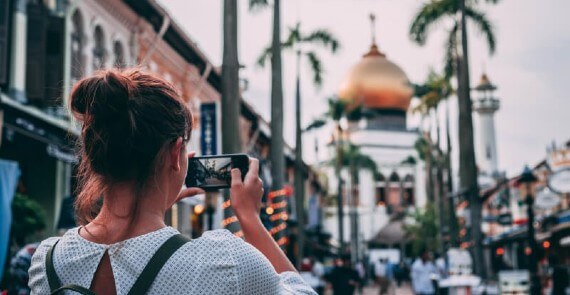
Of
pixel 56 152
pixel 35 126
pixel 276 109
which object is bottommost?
pixel 56 152

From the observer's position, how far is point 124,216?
2230 millimetres

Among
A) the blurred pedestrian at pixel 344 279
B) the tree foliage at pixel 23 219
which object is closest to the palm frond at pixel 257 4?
the blurred pedestrian at pixel 344 279

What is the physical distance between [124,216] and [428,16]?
27691mm

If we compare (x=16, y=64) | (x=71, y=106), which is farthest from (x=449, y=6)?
(x=71, y=106)

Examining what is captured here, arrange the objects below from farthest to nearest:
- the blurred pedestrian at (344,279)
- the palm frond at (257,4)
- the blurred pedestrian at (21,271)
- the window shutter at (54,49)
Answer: the palm frond at (257,4) → the blurred pedestrian at (344,279) → the window shutter at (54,49) → the blurred pedestrian at (21,271)

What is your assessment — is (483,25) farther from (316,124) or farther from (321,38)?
(316,124)

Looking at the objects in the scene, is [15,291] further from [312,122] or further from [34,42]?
[312,122]

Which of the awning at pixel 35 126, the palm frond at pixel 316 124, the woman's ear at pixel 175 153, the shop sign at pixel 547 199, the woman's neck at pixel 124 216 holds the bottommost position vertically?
the woman's neck at pixel 124 216

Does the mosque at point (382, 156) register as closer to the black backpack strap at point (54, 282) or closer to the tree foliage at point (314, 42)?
the tree foliage at point (314, 42)

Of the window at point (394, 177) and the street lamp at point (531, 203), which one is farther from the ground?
the window at point (394, 177)

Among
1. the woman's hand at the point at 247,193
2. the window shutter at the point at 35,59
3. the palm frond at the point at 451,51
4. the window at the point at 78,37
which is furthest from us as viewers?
the palm frond at the point at 451,51

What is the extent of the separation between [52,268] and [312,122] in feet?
142

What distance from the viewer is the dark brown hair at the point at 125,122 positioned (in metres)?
2.21

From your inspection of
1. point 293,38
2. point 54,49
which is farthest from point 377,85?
point 54,49
